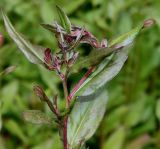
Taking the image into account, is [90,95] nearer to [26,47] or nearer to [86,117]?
[86,117]

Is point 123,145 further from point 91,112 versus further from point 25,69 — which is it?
point 91,112

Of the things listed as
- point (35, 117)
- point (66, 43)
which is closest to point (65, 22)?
point (66, 43)

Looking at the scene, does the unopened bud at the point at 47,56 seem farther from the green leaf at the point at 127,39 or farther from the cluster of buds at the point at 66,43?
the green leaf at the point at 127,39

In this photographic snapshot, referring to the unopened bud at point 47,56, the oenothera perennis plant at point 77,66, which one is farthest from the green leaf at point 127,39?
the unopened bud at point 47,56

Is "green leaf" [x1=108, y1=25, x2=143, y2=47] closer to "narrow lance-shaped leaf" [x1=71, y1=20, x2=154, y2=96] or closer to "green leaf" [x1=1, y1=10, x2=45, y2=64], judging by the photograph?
"narrow lance-shaped leaf" [x1=71, y1=20, x2=154, y2=96]

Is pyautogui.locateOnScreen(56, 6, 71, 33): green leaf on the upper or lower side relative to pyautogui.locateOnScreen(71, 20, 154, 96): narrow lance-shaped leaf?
upper

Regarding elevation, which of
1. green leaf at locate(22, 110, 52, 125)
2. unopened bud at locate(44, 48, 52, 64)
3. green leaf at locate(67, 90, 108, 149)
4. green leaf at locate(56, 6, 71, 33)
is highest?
green leaf at locate(56, 6, 71, 33)

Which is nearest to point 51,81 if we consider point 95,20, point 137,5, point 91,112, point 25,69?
point 25,69

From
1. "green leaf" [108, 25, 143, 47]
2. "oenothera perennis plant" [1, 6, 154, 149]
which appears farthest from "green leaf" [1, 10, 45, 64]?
"green leaf" [108, 25, 143, 47]
